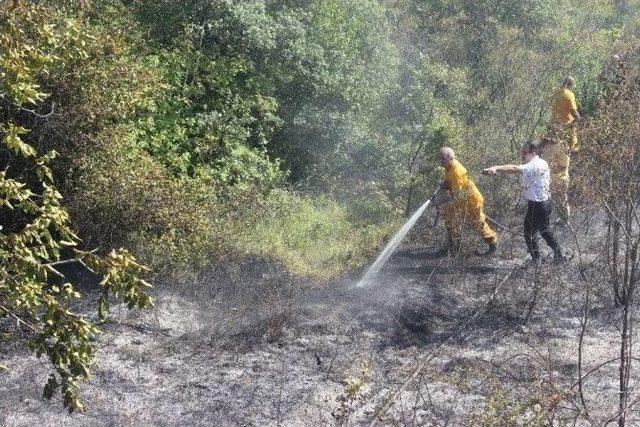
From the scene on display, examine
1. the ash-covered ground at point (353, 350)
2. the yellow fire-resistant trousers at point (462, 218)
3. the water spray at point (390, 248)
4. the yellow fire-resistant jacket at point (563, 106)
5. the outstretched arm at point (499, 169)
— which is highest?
the yellow fire-resistant jacket at point (563, 106)

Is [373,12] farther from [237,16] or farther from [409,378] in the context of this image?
[409,378]

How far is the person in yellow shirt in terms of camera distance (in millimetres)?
10812

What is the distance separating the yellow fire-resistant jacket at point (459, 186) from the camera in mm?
10812

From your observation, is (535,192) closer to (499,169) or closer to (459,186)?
(499,169)

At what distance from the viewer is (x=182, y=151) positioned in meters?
11.8

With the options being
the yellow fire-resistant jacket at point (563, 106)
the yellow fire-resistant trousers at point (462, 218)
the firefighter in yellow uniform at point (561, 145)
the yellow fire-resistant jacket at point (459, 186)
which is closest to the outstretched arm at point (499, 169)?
the firefighter in yellow uniform at point (561, 145)

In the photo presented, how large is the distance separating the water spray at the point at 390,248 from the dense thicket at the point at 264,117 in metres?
0.30

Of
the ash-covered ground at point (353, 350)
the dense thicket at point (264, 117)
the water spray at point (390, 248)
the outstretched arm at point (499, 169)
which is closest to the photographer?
the ash-covered ground at point (353, 350)

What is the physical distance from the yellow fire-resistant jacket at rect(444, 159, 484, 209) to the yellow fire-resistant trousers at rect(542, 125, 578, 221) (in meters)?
0.99

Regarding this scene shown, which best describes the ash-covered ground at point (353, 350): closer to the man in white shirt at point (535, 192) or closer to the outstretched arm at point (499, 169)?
the man in white shirt at point (535, 192)

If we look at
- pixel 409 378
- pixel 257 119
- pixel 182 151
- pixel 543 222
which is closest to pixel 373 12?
pixel 257 119

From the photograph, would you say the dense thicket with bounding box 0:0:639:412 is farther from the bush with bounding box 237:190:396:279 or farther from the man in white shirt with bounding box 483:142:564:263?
the man in white shirt with bounding box 483:142:564:263

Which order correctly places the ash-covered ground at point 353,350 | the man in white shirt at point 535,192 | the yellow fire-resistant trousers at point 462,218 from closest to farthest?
the ash-covered ground at point 353,350
the man in white shirt at point 535,192
the yellow fire-resistant trousers at point 462,218

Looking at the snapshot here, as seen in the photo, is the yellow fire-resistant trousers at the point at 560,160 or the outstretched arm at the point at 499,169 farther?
the outstretched arm at the point at 499,169
